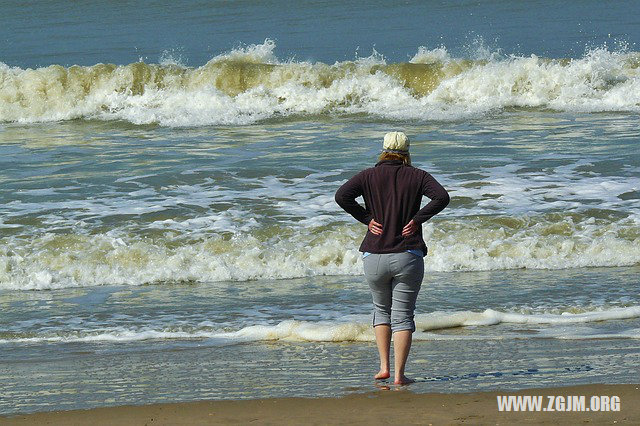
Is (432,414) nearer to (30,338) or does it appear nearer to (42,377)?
(42,377)

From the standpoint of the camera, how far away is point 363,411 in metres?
5.39

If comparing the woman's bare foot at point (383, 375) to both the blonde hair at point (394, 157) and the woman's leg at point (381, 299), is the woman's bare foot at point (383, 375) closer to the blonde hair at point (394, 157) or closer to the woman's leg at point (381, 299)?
the woman's leg at point (381, 299)

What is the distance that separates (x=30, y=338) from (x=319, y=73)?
17.2 metres

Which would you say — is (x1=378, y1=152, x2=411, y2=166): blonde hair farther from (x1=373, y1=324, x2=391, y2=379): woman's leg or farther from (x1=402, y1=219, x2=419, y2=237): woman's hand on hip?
(x1=373, y1=324, x2=391, y2=379): woman's leg

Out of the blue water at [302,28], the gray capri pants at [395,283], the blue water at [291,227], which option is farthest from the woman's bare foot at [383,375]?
the blue water at [302,28]

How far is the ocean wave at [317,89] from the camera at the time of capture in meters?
21.9

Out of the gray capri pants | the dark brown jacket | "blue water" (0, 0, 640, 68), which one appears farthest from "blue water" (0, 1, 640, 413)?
"blue water" (0, 0, 640, 68)

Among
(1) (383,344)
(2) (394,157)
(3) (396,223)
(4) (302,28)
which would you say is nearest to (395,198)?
(3) (396,223)

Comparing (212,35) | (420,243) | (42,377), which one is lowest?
(42,377)

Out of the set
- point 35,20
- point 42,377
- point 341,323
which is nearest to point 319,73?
point 341,323

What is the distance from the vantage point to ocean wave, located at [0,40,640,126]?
863 inches

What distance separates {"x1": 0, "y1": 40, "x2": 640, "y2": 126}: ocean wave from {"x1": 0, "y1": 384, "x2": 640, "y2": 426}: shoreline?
15005 mm

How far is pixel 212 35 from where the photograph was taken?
122 ft

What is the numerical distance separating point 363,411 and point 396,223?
115 cm
